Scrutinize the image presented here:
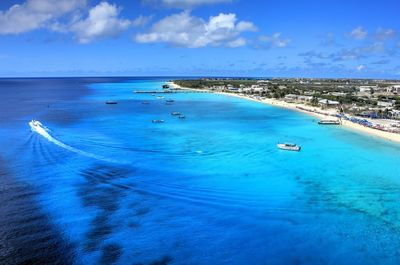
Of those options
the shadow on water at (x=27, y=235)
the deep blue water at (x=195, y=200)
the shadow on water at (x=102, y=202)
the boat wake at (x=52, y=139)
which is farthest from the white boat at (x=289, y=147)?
the shadow on water at (x=27, y=235)

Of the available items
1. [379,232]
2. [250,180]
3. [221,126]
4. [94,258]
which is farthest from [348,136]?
[94,258]

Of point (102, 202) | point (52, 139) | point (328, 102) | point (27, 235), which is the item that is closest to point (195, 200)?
point (102, 202)

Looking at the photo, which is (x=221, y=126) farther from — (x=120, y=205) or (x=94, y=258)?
(x=94, y=258)

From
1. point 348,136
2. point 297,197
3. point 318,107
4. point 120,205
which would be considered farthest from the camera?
point 318,107

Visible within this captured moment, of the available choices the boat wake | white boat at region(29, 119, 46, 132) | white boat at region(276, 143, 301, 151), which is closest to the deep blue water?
the boat wake

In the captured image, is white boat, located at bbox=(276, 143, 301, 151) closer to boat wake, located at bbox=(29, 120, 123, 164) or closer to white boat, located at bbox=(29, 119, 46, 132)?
boat wake, located at bbox=(29, 120, 123, 164)

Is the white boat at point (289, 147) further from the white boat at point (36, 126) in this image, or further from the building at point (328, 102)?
the building at point (328, 102)
